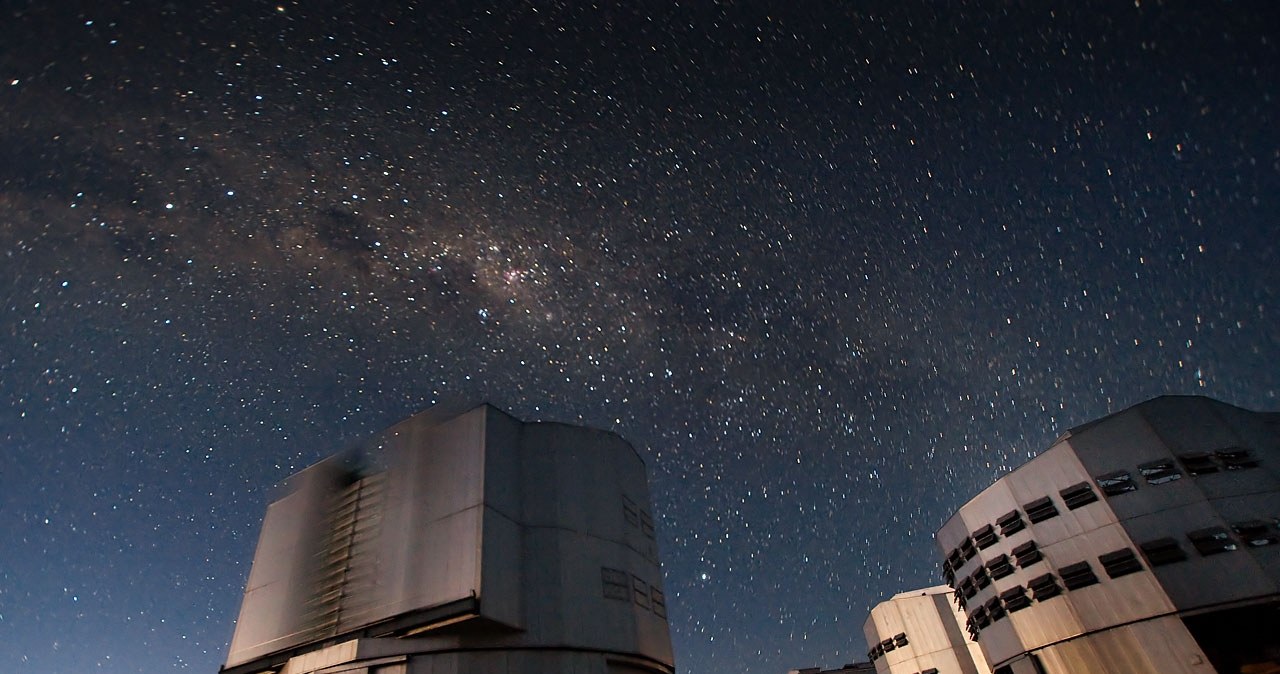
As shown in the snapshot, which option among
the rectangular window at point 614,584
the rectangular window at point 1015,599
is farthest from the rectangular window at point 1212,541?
the rectangular window at point 614,584

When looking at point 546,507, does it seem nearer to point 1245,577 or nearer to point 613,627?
point 613,627

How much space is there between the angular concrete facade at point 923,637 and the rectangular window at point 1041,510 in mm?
22488

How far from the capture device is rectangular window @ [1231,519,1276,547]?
27.2 m

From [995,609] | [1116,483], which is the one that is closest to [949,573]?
[995,609]

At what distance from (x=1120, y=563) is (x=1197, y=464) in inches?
238

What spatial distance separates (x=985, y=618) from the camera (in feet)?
129

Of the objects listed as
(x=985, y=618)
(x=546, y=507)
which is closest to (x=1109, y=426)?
(x=985, y=618)

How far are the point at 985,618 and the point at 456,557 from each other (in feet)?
119

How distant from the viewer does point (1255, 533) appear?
89.9 feet

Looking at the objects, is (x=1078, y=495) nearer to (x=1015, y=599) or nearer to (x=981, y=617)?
(x=1015, y=599)

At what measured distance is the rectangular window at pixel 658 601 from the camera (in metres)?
24.6

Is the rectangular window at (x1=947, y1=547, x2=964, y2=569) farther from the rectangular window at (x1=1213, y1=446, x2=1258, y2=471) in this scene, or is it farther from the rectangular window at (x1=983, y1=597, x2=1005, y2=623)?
the rectangular window at (x1=1213, y1=446, x2=1258, y2=471)

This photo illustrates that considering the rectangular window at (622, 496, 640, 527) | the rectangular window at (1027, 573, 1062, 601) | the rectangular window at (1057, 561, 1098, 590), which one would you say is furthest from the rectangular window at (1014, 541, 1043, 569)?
the rectangular window at (622, 496, 640, 527)

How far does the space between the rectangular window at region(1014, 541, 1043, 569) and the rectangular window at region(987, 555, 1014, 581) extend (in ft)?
3.18
